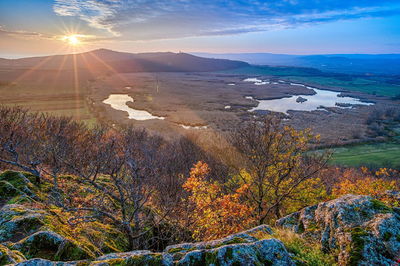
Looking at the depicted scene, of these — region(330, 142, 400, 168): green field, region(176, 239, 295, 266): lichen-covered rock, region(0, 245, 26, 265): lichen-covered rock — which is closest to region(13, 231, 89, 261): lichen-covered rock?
region(0, 245, 26, 265): lichen-covered rock

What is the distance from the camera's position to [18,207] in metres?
11.7

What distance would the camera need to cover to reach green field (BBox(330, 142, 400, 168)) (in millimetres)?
66000

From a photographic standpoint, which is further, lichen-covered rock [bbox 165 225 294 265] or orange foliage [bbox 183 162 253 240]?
orange foliage [bbox 183 162 253 240]

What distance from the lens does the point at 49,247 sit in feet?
28.6

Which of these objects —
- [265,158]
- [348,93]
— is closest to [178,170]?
[265,158]

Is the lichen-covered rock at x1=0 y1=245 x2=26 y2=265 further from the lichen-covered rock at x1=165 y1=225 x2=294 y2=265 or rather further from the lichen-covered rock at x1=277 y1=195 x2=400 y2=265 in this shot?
the lichen-covered rock at x1=277 y1=195 x2=400 y2=265

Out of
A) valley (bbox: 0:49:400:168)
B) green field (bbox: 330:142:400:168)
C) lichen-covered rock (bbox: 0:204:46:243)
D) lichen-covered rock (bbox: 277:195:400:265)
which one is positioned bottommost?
green field (bbox: 330:142:400:168)

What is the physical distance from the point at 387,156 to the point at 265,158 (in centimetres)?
7086

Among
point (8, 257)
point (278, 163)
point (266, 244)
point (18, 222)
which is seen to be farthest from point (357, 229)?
point (18, 222)

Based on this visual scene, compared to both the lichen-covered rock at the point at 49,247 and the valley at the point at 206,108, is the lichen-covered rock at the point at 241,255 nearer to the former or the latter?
the lichen-covered rock at the point at 49,247

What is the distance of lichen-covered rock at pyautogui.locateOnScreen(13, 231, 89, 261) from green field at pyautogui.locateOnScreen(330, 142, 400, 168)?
6803cm

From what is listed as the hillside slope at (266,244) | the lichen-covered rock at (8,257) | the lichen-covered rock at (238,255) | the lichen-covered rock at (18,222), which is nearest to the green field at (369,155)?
the hillside slope at (266,244)

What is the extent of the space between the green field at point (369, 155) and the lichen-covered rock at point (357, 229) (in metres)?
60.9

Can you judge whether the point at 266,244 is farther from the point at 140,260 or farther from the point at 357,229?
the point at 140,260
